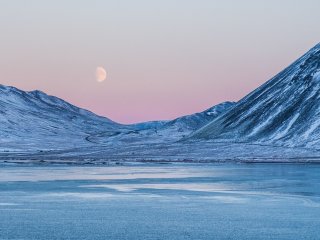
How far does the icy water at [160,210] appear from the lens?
3198 cm

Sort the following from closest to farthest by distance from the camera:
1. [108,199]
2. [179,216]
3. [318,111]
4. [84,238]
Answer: [84,238] → [179,216] → [108,199] → [318,111]

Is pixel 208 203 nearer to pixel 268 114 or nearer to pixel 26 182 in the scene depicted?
pixel 26 182

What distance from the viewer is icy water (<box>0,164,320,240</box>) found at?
31984 millimetres

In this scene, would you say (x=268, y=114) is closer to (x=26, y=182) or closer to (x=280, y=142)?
(x=280, y=142)

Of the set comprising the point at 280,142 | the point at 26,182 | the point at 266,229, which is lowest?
the point at 266,229

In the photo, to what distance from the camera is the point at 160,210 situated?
40.2 m

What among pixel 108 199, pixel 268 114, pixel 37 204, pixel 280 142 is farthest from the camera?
pixel 268 114

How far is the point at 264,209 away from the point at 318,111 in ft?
493

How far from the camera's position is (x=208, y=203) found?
44.0m

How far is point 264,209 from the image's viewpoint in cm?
4041

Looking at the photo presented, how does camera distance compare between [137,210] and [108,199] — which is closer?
[137,210]

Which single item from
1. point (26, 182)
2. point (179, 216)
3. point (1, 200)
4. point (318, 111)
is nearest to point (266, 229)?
point (179, 216)

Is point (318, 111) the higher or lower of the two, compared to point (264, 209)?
higher

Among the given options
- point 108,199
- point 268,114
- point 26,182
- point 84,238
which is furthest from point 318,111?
point 84,238
